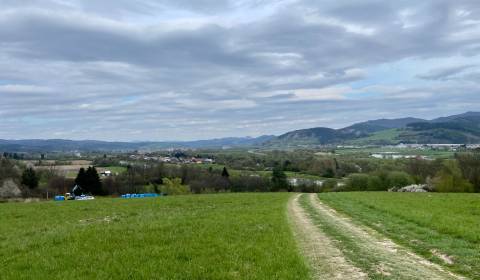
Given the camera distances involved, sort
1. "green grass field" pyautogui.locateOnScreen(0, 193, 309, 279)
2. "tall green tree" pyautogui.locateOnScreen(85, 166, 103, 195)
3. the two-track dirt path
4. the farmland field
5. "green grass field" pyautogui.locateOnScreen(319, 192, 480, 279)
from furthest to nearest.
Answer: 1. "tall green tree" pyautogui.locateOnScreen(85, 166, 103, 195)
2. "green grass field" pyautogui.locateOnScreen(319, 192, 480, 279)
3. the two-track dirt path
4. the farmland field
5. "green grass field" pyautogui.locateOnScreen(0, 193, 309, 279)

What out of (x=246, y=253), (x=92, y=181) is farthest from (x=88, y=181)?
(x=246, y=253)

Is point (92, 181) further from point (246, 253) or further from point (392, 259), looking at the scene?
point (392, 259)

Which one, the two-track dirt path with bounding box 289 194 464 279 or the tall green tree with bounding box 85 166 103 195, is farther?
the tall green tree with bounding box 85 166 103 195

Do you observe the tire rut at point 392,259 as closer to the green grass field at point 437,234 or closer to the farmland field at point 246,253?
the farmland field at point 246,253

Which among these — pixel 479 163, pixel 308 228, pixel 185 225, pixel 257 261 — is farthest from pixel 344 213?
pixel 479 163

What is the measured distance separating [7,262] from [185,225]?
8.33 meters

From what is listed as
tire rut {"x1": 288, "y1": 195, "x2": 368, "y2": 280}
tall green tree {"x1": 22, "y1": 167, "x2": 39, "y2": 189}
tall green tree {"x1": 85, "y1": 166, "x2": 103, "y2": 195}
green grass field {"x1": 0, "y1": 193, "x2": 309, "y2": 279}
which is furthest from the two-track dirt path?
tall green tree {"x1": 22, "y1": 167, "x2": 39, "y2": 189}

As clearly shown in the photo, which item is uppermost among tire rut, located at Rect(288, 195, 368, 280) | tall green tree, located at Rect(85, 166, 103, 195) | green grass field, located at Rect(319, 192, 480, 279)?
tire rut, located at Rect(288, 195, 368, 280)

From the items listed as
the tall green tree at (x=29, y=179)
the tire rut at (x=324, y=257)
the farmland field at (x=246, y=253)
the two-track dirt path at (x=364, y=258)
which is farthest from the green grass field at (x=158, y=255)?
the tall green tree at (x=29, y=179)

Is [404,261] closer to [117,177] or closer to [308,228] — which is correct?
[308,228]

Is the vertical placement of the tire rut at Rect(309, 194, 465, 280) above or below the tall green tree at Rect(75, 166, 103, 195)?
above

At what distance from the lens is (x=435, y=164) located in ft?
344

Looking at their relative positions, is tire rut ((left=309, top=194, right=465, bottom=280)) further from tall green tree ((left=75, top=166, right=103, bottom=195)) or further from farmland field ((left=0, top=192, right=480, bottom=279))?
tall green tree ((left=75, top=166, right=103, bottom=195))

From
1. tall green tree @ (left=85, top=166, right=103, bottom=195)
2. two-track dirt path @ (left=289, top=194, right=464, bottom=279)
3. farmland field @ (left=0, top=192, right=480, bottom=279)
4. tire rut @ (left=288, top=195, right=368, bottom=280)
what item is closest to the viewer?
farmland field @ (left=0, top=192, right=480, bottom=279)
